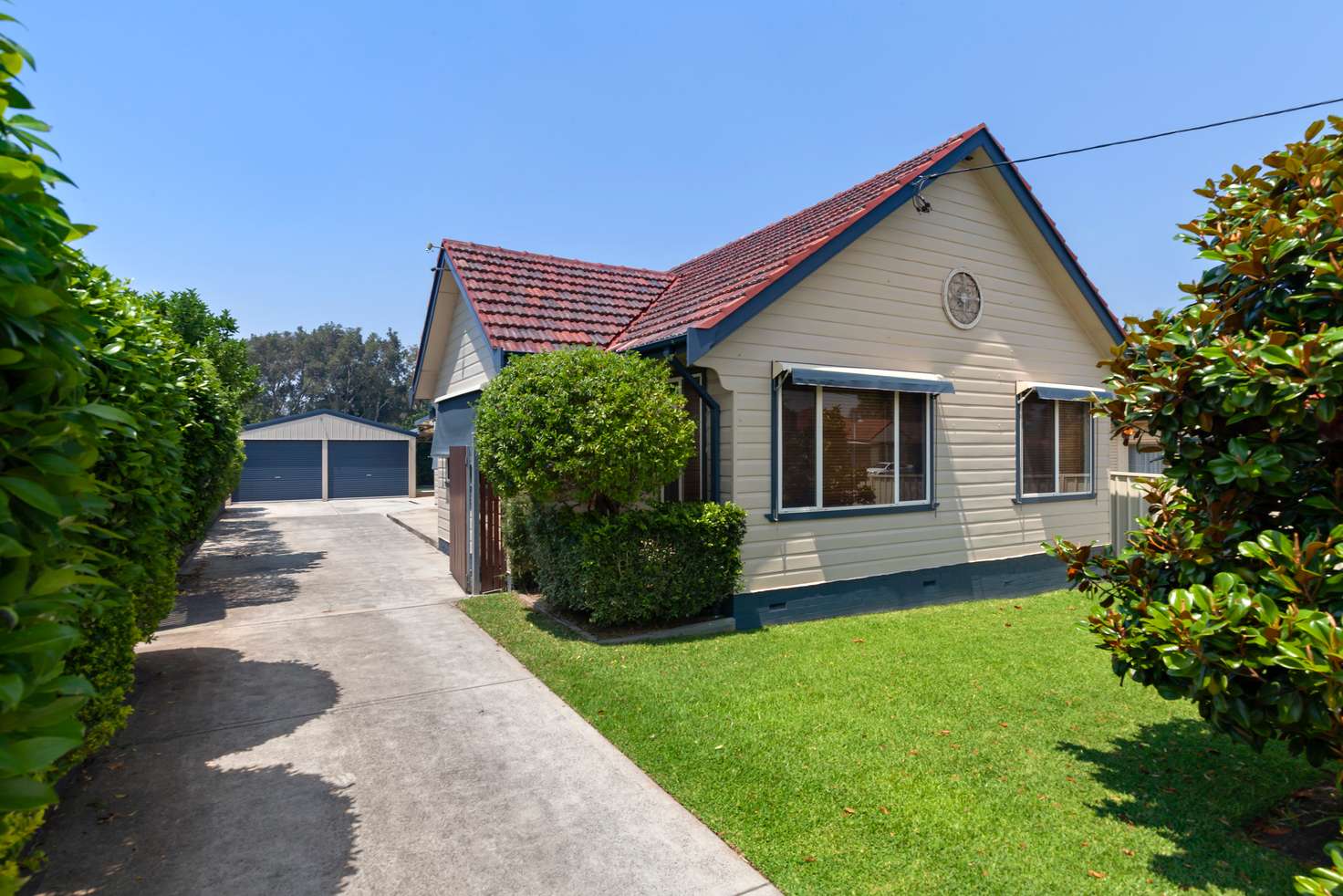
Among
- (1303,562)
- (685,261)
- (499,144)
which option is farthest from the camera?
(685,261)

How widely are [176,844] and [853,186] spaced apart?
36.9ft

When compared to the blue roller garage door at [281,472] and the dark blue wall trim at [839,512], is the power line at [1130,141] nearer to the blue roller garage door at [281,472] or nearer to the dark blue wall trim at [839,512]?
the dark blue wall trim at [839,512]

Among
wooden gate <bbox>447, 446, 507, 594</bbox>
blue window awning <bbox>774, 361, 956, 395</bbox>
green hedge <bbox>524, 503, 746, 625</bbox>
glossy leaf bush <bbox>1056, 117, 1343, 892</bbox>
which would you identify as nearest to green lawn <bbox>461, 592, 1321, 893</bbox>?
green hedge <bbox>524, 503, 746, 625</bbox>

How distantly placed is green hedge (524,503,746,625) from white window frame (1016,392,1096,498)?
5.18 m

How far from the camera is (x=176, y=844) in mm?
3623

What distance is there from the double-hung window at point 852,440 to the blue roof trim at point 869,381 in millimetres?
12

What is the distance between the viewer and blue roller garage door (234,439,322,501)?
1216 inches

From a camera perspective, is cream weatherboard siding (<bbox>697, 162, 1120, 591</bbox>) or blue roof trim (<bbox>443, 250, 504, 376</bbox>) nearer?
cream weatherboard siding (<bbox>697, 162, 1120, 591</bbox>)

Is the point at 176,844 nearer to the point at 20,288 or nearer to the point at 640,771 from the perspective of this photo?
the point at 640,771

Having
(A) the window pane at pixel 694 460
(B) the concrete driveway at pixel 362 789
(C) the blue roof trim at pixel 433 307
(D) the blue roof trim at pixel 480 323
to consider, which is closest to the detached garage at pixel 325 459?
(C) the blue roof trim at pixel 433 307

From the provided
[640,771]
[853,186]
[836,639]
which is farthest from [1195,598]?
[853,186]

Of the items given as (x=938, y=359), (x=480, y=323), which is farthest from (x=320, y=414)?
(x=938, y=359)

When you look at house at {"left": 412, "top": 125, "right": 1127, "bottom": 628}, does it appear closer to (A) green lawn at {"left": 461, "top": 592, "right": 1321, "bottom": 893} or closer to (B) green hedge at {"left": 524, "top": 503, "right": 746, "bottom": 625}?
(B) green hedge at {"left": 524, "top": 503, "right": 746, "bottom": 625}

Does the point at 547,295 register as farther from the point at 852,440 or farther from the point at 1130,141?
the point at 1130,141
